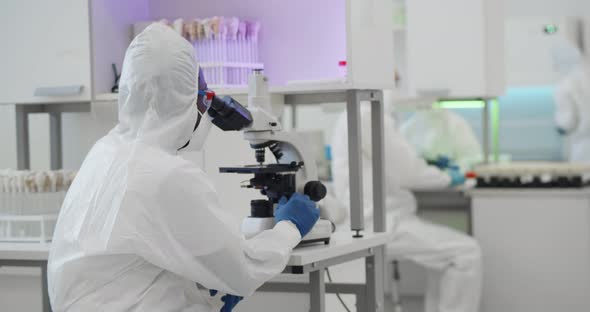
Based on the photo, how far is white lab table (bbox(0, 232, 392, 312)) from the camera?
7.58 feet

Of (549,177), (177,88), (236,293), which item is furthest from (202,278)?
(549,177)

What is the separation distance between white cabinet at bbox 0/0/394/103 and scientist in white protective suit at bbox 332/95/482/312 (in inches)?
49.1

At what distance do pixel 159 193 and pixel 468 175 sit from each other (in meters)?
3.18

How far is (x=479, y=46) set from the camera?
Result: 4.78m

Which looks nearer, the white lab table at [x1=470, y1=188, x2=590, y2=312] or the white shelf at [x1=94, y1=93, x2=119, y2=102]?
the white shelf at [x1=94, y1=93, x2=119, y2=102]

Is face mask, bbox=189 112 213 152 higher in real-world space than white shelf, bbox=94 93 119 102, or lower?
lower

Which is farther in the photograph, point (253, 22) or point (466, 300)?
point (466, 300)

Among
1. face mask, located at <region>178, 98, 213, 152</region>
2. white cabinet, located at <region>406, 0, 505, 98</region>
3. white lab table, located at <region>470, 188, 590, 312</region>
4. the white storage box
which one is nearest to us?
face mask, located at <region>178, 98, 213, 152</region>

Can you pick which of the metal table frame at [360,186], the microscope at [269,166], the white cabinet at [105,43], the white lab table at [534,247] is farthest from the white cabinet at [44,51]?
the white lab table at [534,247]

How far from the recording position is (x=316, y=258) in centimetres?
231

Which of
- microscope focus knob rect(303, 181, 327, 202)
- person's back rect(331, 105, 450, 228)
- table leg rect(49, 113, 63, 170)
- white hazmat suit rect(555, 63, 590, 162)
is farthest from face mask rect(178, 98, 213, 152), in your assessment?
white hazmat suit rect(555, 63, 590, 162)

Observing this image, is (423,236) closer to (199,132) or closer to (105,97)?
(105,97)

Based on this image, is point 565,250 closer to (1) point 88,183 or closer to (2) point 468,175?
(2) point 468,175

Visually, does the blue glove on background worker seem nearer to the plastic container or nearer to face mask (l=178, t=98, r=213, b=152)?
the plastic container
